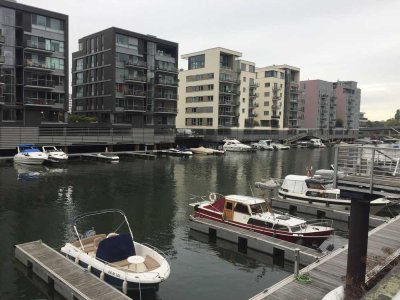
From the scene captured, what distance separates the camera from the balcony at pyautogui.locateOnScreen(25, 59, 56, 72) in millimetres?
73625

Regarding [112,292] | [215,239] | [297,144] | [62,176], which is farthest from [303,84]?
[112,292]

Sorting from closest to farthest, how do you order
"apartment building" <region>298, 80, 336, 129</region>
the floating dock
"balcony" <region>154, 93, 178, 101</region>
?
the floating dock < "balcony" <region>154, 93, 178, 101</region> < "apartment building" <region>298, 80, 336, 129</region>

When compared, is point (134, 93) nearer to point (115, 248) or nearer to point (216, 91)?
point (216, 91)

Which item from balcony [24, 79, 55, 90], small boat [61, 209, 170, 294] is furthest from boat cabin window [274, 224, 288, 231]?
balcony [24, 79, 55, 90]

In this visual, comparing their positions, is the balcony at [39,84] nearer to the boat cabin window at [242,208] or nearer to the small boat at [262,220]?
the small boat at [262,220]

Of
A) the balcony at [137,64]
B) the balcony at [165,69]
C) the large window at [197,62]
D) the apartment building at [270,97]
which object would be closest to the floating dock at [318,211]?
the balcony at [137,64]

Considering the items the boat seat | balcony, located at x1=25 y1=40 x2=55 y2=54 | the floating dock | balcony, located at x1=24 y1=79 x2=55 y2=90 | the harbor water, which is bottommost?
the harbor water

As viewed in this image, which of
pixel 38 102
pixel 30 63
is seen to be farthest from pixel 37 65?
pixel 38 102

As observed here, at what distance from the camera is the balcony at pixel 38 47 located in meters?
74.0

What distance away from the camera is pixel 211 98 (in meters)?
122

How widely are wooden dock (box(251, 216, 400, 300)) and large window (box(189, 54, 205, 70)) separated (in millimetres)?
107307

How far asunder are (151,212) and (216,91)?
3470 inches

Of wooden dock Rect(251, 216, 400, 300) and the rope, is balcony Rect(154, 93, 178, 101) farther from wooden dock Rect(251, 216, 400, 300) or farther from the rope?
the rope

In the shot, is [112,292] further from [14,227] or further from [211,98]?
[211,98]
